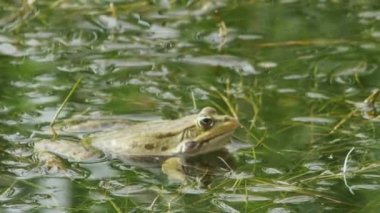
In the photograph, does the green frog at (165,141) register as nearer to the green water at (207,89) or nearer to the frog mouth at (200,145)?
the frog mouth at (200,145)

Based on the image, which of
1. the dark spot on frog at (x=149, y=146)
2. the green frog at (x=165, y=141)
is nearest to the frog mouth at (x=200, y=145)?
the green frog at (x=165, y=141)

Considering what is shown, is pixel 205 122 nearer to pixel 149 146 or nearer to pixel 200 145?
pixel 200 145

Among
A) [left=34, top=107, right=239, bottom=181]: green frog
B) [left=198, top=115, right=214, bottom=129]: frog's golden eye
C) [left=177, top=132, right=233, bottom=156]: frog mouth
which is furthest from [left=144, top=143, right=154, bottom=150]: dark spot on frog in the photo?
[left=198, top=115, right=214, bottom=129]: frog's golden eye

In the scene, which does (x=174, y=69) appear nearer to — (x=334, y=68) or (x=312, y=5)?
(x=334, y=68)

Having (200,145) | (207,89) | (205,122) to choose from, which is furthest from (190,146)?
(207,89)

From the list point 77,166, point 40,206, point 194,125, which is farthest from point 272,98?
point 40,206

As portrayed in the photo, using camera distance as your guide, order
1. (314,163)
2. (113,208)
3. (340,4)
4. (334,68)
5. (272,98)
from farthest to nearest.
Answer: (340,4) → (334,68) → (272,98) → (314,163) → (113,208)

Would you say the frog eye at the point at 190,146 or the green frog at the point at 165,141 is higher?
the green frog at the point at 165,141
